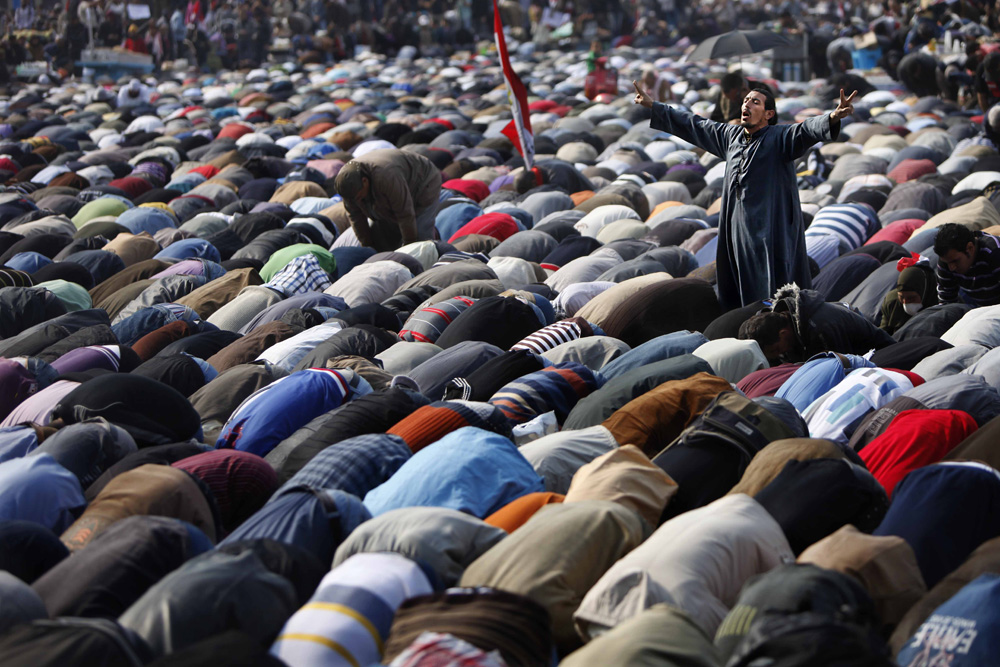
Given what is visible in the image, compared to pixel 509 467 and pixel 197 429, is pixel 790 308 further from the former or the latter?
pixel 197 429

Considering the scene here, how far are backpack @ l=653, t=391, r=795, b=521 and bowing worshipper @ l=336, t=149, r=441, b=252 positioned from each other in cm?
418

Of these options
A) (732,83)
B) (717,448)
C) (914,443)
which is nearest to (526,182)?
(732,83)

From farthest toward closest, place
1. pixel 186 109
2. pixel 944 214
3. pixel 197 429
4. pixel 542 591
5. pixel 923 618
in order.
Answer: pixel 186 109 < pixel 944 214 < pixel 197 429 < pixel 542 591 < pixel 923 618

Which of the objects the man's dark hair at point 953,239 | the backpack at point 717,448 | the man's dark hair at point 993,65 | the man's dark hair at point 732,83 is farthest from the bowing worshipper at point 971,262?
the man's dark hair at point 993,65

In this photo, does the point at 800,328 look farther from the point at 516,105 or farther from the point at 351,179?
the point at 516,105

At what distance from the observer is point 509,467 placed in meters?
3.48

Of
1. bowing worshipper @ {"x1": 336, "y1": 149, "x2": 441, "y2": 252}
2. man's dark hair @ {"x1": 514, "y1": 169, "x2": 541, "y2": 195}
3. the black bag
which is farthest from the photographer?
man's dark hair @ {"x1": 514, "y1": 169, "x2": 541, "y2": 195}

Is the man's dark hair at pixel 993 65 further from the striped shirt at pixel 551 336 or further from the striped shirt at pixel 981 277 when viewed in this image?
the striped shirt at pixel 551 336

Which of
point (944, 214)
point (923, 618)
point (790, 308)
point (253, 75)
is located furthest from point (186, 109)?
point (923, 618)

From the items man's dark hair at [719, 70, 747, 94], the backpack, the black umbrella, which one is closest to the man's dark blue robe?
the backpack

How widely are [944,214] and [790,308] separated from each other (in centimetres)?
245

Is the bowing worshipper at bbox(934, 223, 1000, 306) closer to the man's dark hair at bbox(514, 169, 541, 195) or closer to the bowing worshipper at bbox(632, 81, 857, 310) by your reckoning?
the bowing worshipper at bbox(632, 81, 857, 310)

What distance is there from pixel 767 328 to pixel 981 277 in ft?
3.84

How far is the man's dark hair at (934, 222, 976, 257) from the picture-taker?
5.09 m
